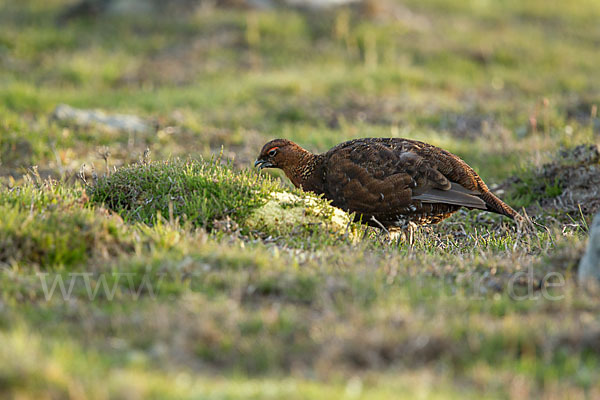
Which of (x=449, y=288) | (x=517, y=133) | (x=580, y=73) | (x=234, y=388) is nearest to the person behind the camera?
(x=234, y=388)

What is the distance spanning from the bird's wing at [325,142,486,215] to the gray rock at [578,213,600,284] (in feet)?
6.50

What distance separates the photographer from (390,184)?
22.3ft

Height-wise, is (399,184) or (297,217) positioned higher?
(399,184)

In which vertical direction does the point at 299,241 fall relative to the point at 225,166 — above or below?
below

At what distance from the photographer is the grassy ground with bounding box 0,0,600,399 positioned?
11.5 feet

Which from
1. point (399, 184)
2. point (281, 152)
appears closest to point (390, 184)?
point (399, 184)

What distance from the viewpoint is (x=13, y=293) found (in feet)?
14.6

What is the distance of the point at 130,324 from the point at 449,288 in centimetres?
220

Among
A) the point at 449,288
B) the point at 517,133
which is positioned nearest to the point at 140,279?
the point at 449,288

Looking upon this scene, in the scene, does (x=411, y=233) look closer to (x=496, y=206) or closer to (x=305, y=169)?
(x=496, y=206)

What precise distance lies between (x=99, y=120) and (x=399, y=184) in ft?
19.8

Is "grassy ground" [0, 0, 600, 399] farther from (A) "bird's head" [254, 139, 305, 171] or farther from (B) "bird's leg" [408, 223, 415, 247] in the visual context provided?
(A) "bird's head" [254, 139, 305, 171]

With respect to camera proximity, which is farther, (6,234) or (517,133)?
(517,133)

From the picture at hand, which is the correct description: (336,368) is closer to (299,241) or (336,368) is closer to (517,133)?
(299,241)
